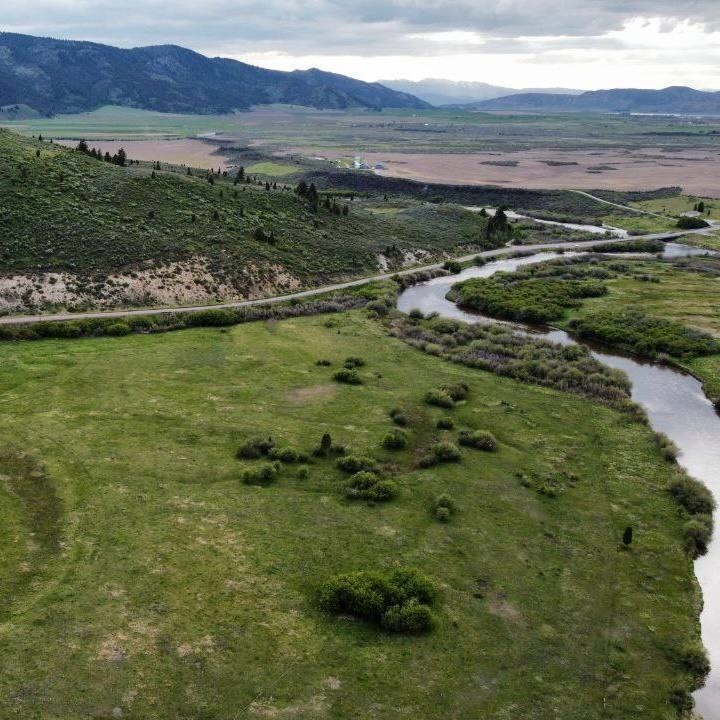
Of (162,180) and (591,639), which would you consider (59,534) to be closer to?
(591,639)

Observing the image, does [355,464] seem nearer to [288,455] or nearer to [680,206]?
[288,455]

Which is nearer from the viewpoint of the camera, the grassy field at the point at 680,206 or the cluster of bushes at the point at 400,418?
the cluster of bushes at the point at 400,418

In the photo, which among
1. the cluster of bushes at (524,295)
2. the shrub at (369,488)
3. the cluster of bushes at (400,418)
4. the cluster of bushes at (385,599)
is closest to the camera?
the cluster of bushes at (385,599)

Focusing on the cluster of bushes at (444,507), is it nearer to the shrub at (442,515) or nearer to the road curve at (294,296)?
the shrub at (442,515)

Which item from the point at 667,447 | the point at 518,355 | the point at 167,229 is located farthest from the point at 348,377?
the point at 167,229

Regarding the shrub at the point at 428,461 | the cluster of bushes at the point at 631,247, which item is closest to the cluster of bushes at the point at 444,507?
the shrub at the point at 428,461

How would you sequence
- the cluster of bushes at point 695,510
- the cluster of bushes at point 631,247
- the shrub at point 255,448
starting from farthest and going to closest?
1. the cluster of bushes at point 631,247
2. the shrub at point 255,448
3. the cluster of bushes at point 695,510

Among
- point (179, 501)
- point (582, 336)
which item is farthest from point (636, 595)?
point (582, 336)
